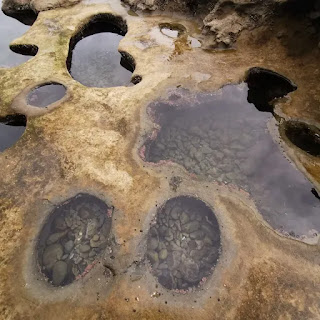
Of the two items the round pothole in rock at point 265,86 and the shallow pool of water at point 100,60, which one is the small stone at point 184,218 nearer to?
the round pothole in rock at point 265,86

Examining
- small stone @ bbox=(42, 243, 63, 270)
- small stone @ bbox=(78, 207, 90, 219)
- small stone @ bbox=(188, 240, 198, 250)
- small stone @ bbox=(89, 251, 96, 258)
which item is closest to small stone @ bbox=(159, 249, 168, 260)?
small stone @ bbox=(188, 240, 198, 250)

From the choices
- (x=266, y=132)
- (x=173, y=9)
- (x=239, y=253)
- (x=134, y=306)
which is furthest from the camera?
(x=173, y=9)

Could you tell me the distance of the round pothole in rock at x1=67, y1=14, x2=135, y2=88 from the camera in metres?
13.8

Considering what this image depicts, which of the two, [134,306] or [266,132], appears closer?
[134,306]

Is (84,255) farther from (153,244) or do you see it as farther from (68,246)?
(153,244)

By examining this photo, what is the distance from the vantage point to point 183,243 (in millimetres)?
8070

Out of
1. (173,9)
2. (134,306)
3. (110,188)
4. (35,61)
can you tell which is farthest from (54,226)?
(173,9)

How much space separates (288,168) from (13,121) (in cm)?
988

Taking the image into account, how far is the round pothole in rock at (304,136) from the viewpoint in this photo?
10.2 metres

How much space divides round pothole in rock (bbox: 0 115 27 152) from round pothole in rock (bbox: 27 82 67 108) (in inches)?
31.6

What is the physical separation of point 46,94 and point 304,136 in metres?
9.87

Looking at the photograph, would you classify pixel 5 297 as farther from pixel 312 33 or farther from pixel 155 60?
pixel 312 33

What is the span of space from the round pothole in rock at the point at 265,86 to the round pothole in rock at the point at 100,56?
17.5 ft

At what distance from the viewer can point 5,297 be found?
22.4 feet
